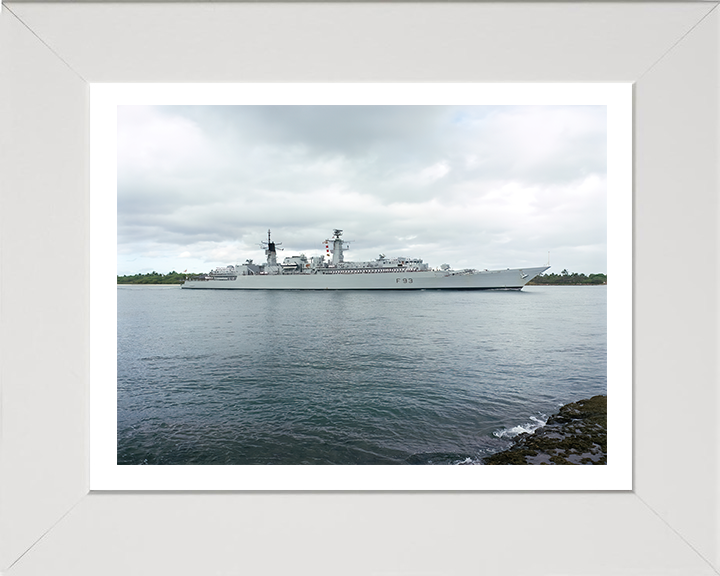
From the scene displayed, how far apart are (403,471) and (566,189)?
18.8m

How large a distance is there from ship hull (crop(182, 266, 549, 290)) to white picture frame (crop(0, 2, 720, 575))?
1664 cm

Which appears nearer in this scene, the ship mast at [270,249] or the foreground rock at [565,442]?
the foreground rock at [565,442]

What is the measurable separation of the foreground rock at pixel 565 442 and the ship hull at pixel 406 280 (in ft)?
44.7

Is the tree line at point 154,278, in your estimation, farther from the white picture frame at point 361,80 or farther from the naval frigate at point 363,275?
the white picture frame at point 361,80

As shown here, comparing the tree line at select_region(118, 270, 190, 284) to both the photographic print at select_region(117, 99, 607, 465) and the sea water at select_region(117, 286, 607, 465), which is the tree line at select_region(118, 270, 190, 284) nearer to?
the photographic print at select_region(117, 99, 607, 465)

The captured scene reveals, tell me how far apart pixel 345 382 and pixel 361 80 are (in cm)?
532

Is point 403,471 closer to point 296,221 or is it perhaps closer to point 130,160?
point 130,160

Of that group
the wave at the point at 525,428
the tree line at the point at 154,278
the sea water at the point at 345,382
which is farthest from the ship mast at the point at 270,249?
the wave at the point at 525,428

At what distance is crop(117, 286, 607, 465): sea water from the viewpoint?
137 inches

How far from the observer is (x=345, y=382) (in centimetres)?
568

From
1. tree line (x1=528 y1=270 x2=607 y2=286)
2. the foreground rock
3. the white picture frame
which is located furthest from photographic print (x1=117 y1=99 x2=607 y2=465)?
the white picture frame

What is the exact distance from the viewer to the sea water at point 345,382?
3.49 m

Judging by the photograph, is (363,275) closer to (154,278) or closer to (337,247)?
(337,247)
